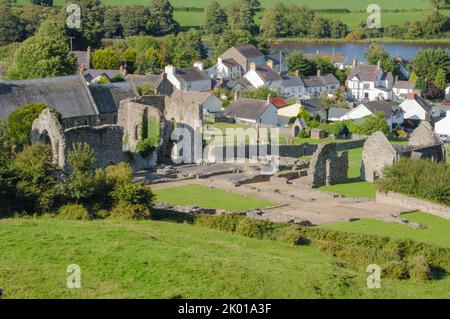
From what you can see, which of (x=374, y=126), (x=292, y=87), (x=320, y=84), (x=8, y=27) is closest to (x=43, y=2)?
(x=8, y=27)

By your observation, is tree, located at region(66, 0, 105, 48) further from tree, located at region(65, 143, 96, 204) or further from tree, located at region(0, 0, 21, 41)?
tree, located at region(65, 143, 96, 204)

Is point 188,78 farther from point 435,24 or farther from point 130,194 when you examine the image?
point 435,24

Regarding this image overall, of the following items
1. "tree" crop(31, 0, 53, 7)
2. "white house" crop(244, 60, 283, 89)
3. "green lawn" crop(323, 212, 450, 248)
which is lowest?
"green lawn" crop(323, 212, 450, 248)

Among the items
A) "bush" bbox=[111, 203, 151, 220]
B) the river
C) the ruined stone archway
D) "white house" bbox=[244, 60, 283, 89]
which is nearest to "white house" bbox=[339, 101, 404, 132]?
"white house" bbox=[244, 60, 283, 89]

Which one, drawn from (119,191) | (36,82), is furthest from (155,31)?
(119,191)

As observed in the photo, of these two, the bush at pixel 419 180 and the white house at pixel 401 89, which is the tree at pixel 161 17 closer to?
the white house at pixel 401 89

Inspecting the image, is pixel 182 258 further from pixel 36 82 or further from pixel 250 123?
pixel 250 123
